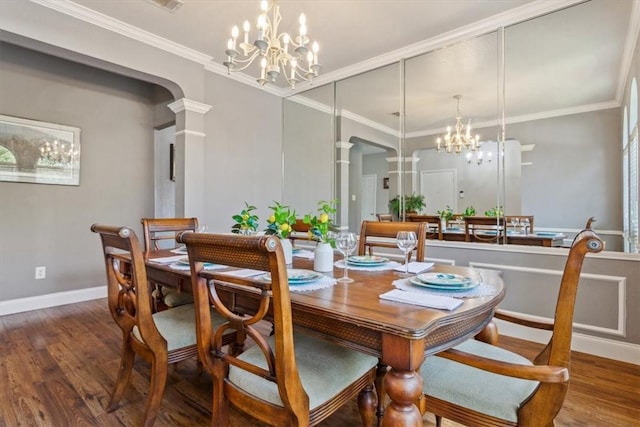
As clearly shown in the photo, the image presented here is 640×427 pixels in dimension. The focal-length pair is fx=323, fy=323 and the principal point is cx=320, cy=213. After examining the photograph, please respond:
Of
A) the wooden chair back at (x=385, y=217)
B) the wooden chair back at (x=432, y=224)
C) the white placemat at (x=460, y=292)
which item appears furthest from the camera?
the wooden chair back at (x=385, y=217)

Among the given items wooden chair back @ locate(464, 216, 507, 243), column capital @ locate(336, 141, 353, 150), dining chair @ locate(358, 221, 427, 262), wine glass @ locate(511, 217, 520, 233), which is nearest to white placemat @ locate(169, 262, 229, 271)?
dining chair @ locate(358, 221, 427, 262)

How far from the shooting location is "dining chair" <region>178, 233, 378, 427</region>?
871 millimetres

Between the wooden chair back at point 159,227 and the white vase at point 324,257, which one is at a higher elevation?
the wooden chair back at point 159,227

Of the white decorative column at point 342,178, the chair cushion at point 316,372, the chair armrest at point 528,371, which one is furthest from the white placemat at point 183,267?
the white decorative column at point 342,178

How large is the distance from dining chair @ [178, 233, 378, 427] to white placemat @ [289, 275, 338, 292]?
0.14 metres

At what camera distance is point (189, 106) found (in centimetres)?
353

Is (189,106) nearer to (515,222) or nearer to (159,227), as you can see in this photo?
(159,227)

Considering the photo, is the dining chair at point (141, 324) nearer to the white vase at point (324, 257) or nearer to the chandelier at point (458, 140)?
the white vase at point (324, 257)

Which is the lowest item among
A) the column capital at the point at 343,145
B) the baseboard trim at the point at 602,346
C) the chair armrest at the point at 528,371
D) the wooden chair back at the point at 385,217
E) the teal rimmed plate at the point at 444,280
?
the baseboard trim at the point at 602,346

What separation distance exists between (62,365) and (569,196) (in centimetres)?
396

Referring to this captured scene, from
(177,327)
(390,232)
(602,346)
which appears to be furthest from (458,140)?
(177,327)

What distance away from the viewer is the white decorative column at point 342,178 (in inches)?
171

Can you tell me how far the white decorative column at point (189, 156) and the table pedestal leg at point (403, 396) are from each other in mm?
3132

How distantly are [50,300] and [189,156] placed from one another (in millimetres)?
2077
